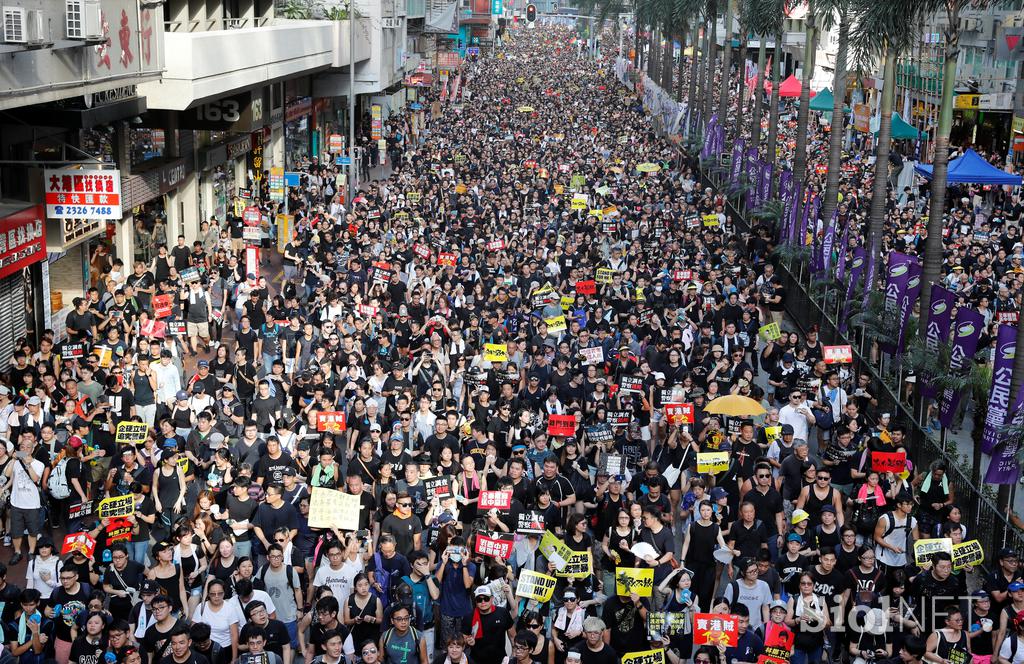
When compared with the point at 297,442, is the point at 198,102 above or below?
above

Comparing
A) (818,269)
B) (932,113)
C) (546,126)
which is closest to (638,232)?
(818,269)

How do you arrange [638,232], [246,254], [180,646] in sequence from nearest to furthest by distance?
[180,646], [246,254], [638,232]

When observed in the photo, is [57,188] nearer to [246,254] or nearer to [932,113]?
[246,254]

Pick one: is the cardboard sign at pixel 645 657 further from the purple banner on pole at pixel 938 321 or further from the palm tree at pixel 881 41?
the palm tree at pixel 881 41

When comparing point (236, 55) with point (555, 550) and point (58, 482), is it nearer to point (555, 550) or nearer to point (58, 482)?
point (58, 482)

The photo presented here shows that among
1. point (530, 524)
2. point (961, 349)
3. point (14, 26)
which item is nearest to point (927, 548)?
point (530, 524)

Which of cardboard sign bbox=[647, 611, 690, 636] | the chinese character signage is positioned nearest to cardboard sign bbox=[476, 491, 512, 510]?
cardboard sign bbox=[647, 611, 690, 636]
